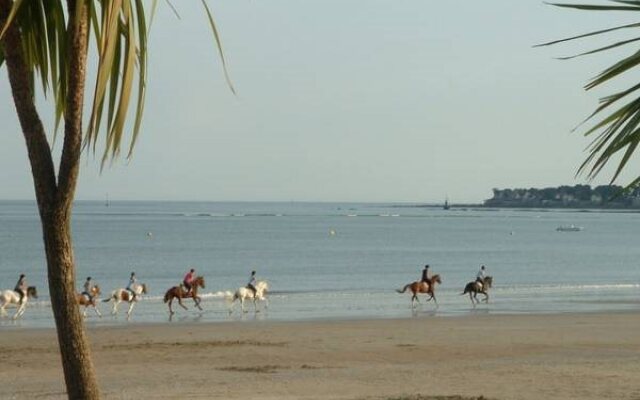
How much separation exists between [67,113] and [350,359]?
59.3 feet

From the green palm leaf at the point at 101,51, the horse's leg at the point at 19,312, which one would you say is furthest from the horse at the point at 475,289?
the green palm leaf at the point at 101,51

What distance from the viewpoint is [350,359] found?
22875mm

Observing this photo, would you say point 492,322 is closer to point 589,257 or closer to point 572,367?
point 572,367

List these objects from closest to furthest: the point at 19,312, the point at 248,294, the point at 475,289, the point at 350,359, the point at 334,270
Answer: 1. the point at 350,359
2. the point at 19,312
3. the point at 248,294
4. the point at 475,289
5. the point at 334,270

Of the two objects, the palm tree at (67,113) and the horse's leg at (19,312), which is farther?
the horse's leg at (19,312)

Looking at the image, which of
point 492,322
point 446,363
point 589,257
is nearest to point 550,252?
point 589,257

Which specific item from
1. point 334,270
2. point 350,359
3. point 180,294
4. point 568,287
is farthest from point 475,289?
point 334,270

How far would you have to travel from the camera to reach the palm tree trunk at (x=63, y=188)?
203 inches

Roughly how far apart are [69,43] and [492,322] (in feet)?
94.0

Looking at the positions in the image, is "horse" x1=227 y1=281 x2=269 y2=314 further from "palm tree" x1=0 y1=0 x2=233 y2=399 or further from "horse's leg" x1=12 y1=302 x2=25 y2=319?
"palm tree" x1=0 y1=0 x2=233 y2=399

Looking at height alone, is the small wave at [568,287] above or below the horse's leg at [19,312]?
below

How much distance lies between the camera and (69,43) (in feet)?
Answer: 16.8

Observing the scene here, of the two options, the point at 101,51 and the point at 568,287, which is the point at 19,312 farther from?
the point at 101,51

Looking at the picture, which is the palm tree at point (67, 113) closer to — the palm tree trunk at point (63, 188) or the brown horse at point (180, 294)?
the palm tree trunk at point (63, 188)
